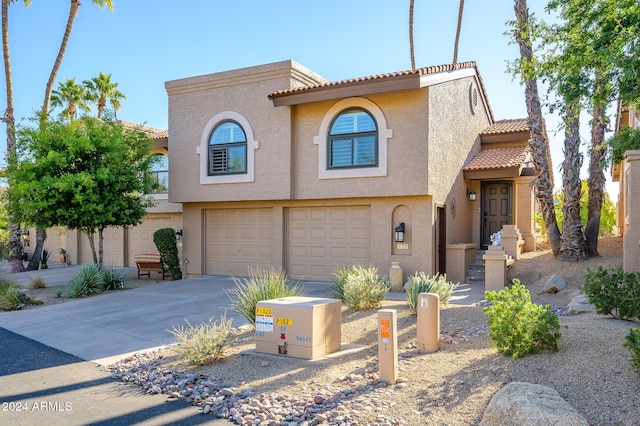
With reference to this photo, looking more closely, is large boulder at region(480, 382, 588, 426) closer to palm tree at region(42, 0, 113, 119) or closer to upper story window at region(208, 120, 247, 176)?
upper story window at region(208, 120, 247, 176)

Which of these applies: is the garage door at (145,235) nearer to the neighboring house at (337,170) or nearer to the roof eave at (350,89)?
the neighboring house at (337,170)

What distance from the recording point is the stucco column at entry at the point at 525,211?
16.9m

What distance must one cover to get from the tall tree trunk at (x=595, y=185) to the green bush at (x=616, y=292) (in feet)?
23.5

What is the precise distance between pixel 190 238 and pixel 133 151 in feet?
11.8

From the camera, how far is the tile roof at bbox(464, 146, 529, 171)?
52.5ft

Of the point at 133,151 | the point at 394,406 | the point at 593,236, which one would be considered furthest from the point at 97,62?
the point at 394,406

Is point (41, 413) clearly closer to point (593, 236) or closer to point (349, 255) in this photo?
point (349, 255)

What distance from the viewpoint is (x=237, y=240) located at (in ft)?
56.4

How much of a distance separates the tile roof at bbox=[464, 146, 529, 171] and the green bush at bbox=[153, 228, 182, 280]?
34.5 feet

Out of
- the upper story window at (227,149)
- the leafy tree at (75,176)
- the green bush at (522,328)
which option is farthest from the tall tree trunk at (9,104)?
the green bush at (522,328)

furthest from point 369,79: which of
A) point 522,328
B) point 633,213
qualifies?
point 522,328

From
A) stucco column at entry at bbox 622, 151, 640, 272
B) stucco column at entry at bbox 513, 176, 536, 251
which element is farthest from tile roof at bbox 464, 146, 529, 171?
stucco column at entry at bbox 622, 151, 640, 272

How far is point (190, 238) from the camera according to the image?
17875 mm

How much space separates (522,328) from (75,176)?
1356 centimetres
